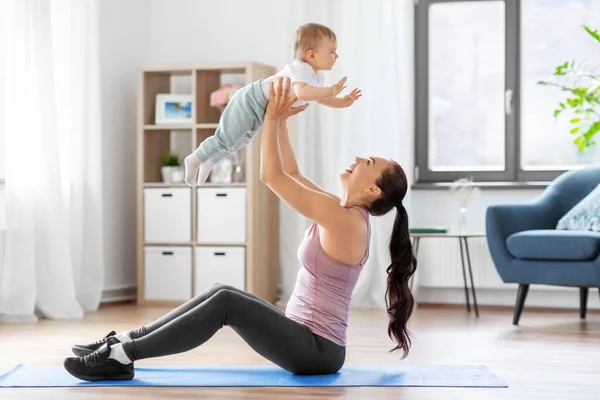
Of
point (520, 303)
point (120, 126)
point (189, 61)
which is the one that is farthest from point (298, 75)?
point (189, 61)

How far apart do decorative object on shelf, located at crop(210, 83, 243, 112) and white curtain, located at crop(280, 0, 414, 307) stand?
60 centimetres

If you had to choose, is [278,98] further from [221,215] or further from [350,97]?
[221,215]

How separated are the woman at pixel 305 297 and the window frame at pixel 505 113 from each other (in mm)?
2992

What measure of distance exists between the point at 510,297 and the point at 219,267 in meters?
1.82

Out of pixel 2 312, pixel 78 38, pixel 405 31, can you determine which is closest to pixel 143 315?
pixel 2 312

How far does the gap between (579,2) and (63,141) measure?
3.27 m

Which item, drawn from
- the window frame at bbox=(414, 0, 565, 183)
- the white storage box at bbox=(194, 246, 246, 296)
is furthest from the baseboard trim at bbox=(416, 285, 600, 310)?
the white storage box at bbox=(194, 246, 246, 296)

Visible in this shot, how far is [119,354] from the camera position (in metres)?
3.15

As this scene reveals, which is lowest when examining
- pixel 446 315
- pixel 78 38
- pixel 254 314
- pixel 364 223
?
pixel 446 315

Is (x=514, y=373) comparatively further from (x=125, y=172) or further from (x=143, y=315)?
(x=125, y=172)

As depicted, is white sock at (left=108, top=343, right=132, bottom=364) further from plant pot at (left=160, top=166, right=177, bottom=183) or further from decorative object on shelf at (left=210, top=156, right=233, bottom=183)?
plant pot at (left=160, top=166, right=177, bottom=183)

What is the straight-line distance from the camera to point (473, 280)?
590cm

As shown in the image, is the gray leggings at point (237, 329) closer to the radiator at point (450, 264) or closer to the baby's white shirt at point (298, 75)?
the baby's white shirt at point (298, 75)

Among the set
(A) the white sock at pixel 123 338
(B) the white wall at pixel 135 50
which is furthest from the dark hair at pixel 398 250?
(B) the white wall at pixel 135 50
